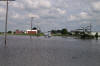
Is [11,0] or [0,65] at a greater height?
[11,0]

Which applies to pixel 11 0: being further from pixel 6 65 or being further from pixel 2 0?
pixel 6 65

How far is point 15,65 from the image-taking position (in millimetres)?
11102

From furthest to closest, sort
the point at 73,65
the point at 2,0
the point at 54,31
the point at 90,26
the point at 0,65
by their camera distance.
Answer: the point at 54,31 < the point at 90,26 < the point at 2,0 < the point at 73,65 < the point at 0,65

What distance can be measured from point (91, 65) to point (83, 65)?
51cm

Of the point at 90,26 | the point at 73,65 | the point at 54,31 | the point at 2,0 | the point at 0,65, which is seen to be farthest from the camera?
the point at 54,31

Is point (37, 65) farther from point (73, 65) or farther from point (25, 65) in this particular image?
point (73, 65)

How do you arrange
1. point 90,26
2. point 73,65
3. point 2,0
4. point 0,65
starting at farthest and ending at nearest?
point 90,26, point 2,0, point 73,65, point 0,65

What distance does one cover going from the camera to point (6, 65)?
36.1ft

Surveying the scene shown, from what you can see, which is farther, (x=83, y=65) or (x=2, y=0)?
(x=2, y=0)

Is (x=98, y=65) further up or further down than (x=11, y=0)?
further down

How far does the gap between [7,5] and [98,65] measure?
23.0 metres

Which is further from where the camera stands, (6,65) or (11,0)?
(11,0)

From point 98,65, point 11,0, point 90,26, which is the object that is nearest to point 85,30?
point 90,26

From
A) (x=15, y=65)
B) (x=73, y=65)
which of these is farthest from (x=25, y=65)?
(x=73, y=65)
